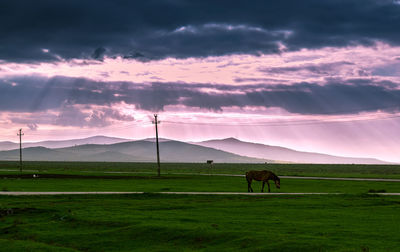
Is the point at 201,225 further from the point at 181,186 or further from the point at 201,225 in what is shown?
the point at 181,186

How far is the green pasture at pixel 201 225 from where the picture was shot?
65.1ft

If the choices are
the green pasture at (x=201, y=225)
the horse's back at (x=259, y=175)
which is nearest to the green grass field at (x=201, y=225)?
the green pasture at (x=201, y=225)

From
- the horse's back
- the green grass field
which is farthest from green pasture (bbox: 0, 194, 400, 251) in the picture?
the horse's back

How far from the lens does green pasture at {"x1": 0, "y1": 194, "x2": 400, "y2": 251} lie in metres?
19.8

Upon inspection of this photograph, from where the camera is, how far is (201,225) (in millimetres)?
24203

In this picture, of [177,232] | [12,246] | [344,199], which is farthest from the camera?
[344,199]

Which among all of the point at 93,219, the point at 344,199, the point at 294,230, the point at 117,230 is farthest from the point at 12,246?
the point at 344,199

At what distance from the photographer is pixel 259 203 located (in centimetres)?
3603

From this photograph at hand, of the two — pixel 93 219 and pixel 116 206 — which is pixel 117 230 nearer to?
pixel 93 219

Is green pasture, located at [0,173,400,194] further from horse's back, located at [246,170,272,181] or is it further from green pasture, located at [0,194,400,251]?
green pasture, located at [0,194,400,251]

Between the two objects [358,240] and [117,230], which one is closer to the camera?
[358,240]

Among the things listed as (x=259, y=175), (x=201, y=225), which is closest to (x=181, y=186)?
(x=259, y=175)

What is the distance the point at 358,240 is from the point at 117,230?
1136 centimetres

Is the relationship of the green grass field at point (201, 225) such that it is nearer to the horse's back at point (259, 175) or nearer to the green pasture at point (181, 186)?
the horse's back at point (259, 175)
